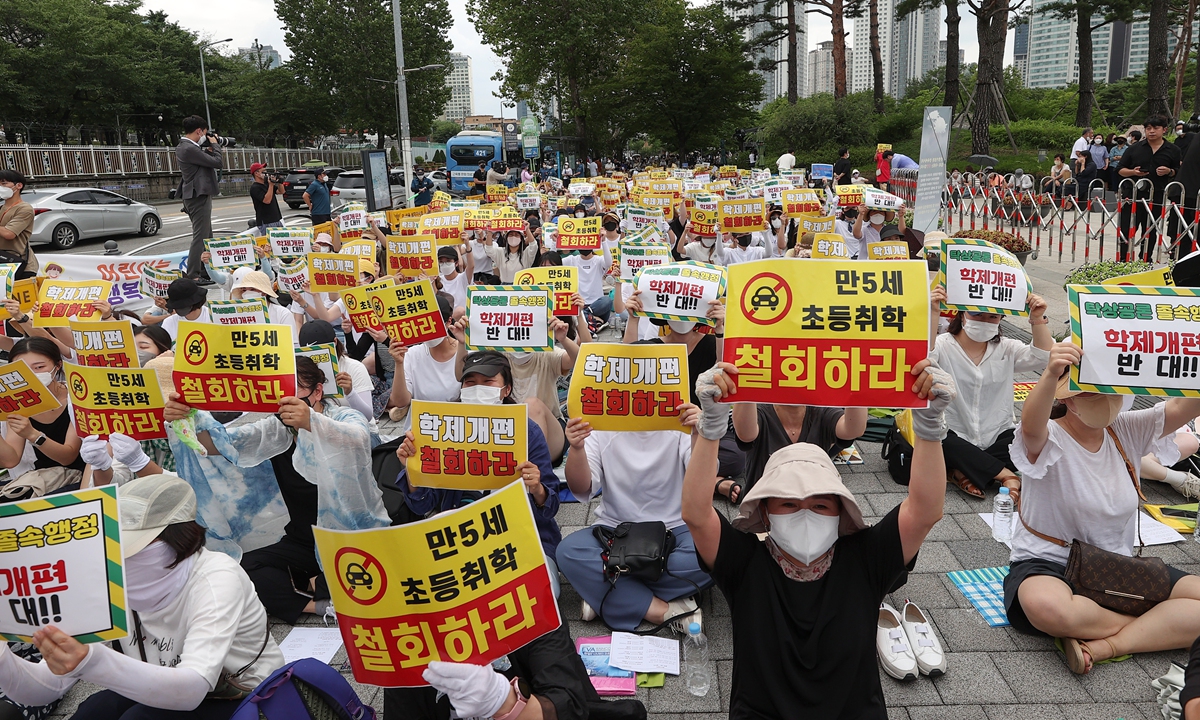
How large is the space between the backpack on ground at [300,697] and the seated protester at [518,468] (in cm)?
120

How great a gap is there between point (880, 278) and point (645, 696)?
2.38 m

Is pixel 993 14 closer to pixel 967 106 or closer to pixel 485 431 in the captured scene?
pixel 967 106

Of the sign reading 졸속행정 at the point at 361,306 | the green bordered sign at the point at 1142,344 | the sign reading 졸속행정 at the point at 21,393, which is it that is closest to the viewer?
the green bordered sign at the point at 1142,344

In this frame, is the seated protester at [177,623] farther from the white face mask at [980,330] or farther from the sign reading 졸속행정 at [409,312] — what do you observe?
the white face mask at [980,330]

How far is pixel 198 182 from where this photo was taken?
12234 millimetres

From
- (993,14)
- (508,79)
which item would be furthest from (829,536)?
(508,79)

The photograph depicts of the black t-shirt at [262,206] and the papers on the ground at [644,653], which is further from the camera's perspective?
the black t-shirt at [262,206]

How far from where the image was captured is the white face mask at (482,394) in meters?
4.92

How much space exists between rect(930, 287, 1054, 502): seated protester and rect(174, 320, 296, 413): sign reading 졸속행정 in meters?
4.36

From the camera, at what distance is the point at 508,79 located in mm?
48562

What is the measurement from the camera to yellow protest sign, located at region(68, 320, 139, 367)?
18.2ft

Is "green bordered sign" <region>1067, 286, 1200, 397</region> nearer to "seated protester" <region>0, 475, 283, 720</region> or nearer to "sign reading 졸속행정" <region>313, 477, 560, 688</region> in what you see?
"sign reading 졸속행정" <region>313, 477, 560, 688</region>

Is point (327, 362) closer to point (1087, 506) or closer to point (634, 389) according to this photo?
point (634, 389)

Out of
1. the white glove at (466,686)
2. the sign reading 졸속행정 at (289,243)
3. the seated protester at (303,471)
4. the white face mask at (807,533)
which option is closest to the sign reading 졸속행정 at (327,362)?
the seated protester at (303,471)
